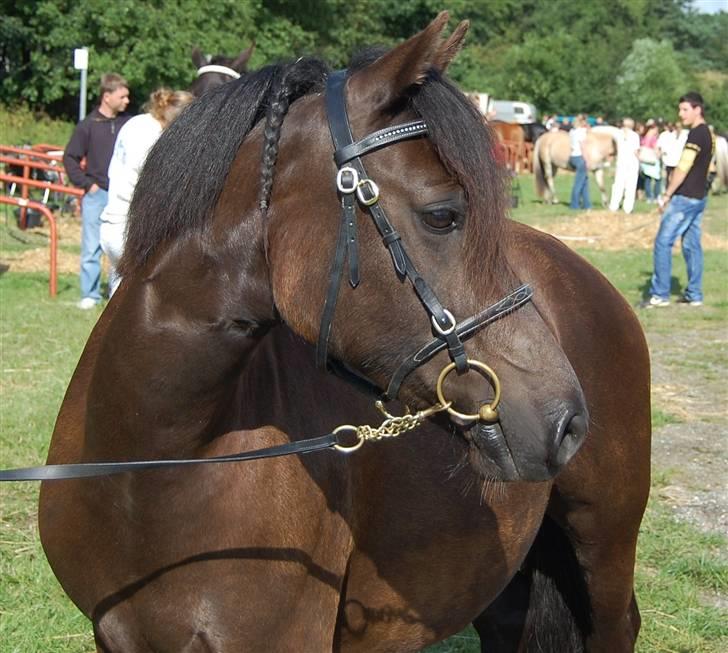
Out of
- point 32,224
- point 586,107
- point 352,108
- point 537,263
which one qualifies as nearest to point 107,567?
point 352,108

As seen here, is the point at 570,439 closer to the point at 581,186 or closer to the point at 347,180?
the point at 347,180

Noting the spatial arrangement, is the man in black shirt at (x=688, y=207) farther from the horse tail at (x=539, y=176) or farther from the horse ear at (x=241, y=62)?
the horse tail at (x=539, y=176)

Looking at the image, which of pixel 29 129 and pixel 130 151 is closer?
pixel 130 151

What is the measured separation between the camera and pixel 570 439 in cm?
202

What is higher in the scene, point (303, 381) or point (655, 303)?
point (303, 381)

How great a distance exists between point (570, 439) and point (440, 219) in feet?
1.72

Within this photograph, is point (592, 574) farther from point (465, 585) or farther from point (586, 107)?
point (586, 107)

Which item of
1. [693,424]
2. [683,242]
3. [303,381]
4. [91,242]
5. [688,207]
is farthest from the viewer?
[683,242]

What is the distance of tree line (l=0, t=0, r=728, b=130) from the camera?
26562 millimetres

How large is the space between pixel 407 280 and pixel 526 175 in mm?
35863

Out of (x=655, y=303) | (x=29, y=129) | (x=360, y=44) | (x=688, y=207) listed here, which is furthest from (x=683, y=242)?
(x=29, y=129)

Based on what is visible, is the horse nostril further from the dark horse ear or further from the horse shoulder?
the horse shoulder

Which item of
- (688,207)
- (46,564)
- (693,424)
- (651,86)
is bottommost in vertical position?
(46,564)

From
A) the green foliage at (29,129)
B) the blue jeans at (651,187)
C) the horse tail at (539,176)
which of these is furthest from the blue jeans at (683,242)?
the green foliage at (29,129)
